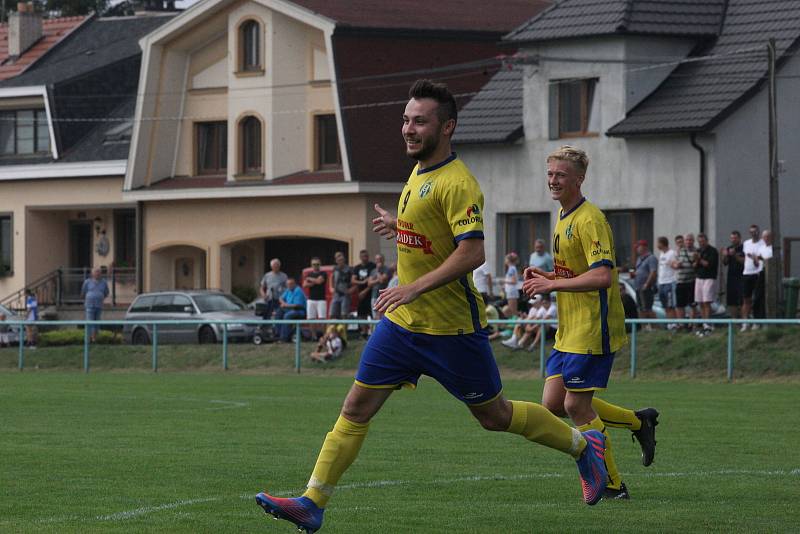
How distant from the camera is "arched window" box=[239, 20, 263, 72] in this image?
157ft

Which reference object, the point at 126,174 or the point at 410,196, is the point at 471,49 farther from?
the point at 410,196

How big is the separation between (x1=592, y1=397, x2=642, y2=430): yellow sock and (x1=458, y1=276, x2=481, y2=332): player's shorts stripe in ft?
7.33

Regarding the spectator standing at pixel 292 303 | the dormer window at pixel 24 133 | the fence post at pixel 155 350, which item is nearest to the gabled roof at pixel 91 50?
the dormer window at pixel 24 133

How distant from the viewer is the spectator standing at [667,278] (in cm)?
2923

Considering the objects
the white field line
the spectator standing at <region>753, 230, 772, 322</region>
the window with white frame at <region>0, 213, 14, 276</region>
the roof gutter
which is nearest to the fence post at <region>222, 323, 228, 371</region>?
the spectator standing at <region>753, 230, 772, 322</region>

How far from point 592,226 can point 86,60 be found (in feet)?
158

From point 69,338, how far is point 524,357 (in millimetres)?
10703

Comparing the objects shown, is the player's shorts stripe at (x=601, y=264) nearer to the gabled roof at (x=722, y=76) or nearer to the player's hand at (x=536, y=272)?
the player's hand at (x=536, y=272)

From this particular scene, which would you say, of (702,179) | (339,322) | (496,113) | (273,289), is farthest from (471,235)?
(496,113)

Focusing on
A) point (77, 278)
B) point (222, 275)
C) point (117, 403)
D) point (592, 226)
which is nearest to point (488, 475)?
point (592, 226)

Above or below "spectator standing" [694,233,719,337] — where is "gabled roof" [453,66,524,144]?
above

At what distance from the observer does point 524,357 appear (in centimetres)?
2825

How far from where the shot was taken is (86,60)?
56.4 metres

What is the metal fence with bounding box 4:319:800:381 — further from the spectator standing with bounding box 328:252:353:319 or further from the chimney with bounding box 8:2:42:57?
the chimney with bounding box 8:2:42:57
